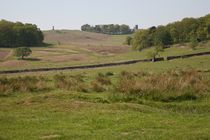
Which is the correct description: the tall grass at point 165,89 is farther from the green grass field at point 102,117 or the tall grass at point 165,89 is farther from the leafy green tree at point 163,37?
the leafy green tree at point 163,37

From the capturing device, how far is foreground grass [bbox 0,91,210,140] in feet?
47.4

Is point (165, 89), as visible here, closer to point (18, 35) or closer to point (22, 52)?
point (22, 52)

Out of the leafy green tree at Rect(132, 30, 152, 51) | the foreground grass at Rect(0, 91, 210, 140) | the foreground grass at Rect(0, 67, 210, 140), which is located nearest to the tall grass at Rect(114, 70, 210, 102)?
the foreground grass at Rect(0, 67, 210, 140)

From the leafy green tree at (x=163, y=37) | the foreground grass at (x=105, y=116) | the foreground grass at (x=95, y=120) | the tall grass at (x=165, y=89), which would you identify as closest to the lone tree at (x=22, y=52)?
the leafy green tree at (x=163, y=37)

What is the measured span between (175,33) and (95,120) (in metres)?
105

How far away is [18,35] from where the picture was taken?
442 feet

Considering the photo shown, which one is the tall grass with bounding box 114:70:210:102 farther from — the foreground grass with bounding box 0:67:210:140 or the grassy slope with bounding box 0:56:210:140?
the grassy slope with bounding box 0:56:210:140

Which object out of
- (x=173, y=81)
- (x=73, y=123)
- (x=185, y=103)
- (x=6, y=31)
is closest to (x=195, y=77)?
(x=173, y=81)

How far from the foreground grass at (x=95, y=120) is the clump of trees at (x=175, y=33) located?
9365 cm

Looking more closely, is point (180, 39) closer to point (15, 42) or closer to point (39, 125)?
point (15, 42)

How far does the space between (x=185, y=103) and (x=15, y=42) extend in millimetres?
117983

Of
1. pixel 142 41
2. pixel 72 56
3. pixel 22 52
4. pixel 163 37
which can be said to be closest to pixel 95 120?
pixel 22 52

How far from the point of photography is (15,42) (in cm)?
13488

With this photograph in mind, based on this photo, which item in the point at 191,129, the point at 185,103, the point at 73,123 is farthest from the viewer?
the point at 185,103
